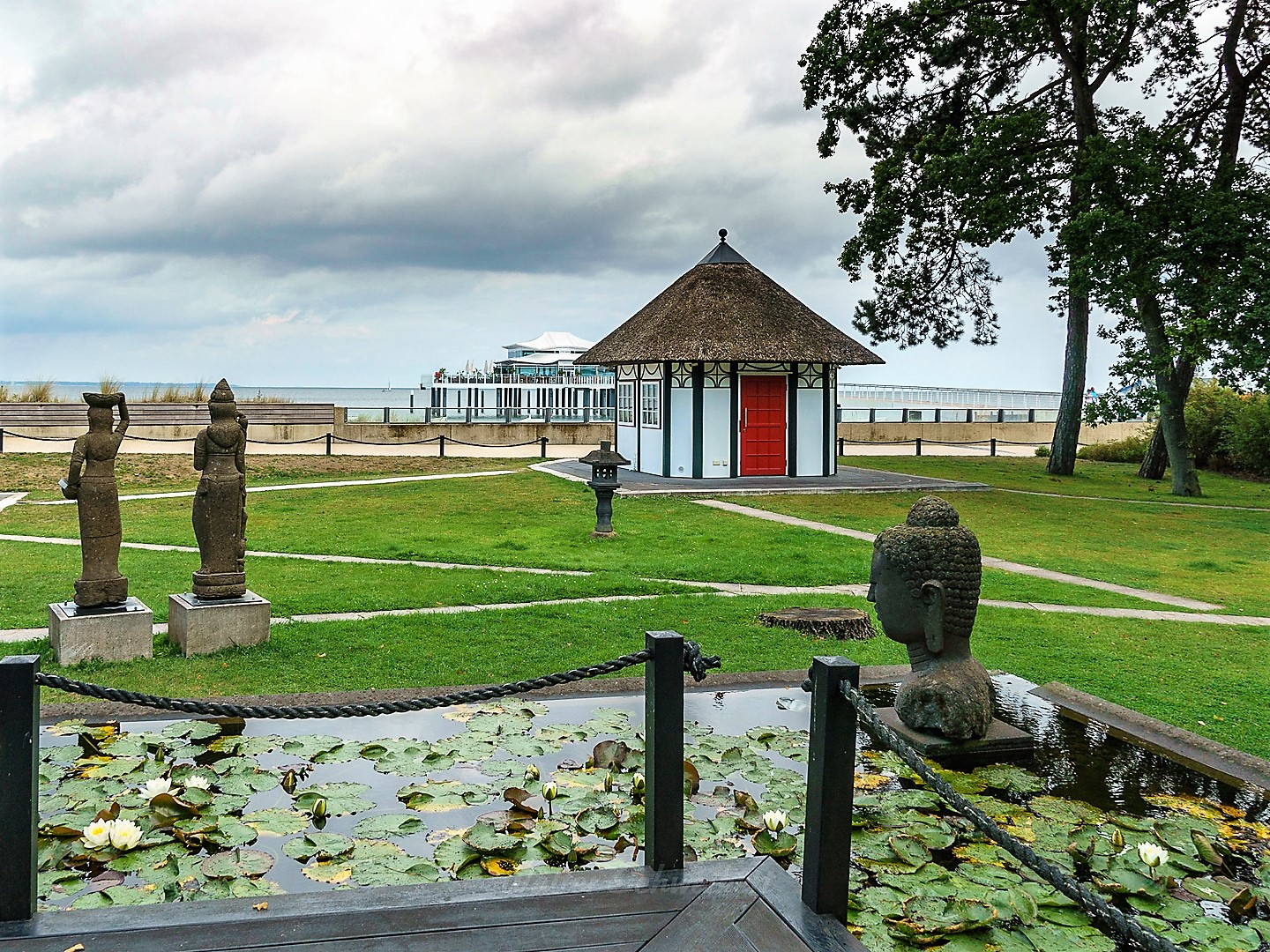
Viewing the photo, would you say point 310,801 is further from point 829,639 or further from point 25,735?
point 829,639

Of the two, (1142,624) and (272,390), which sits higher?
(272,390)

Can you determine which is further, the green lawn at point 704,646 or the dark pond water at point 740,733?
the green lawn at point 704,646

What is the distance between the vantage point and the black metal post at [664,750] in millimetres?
4336

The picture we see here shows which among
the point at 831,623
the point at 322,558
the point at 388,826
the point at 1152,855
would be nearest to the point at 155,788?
the point at 388,826

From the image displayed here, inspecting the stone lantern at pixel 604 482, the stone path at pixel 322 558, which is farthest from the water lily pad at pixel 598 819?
the stone lantern at pixel 604 482

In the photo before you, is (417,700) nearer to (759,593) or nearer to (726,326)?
(759,593)

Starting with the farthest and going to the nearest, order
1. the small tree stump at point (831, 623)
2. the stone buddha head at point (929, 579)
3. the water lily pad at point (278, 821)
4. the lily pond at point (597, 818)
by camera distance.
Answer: the small tree stump at point (831, 623), the stone buddha head at point (929, 579), the water lily pad at point (278, 821), the lily pond at point (597, 818)

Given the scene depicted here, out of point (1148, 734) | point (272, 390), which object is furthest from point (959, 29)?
point (272, 390)

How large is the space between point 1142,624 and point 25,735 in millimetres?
10303

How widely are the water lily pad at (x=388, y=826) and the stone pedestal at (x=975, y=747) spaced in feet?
9.34

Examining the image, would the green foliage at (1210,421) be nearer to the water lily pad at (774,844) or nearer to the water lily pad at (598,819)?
the water lily pad at (774,844)

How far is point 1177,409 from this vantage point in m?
25.2

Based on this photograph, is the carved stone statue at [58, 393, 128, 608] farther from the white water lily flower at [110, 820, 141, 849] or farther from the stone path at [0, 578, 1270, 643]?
the white water lily flower at [110, 820, 141, 849]

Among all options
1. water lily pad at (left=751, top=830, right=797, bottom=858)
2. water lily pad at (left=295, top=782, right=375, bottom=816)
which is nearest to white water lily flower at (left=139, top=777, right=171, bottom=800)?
water lily pad at (left=295, top=782, right=375, bottom=816)
